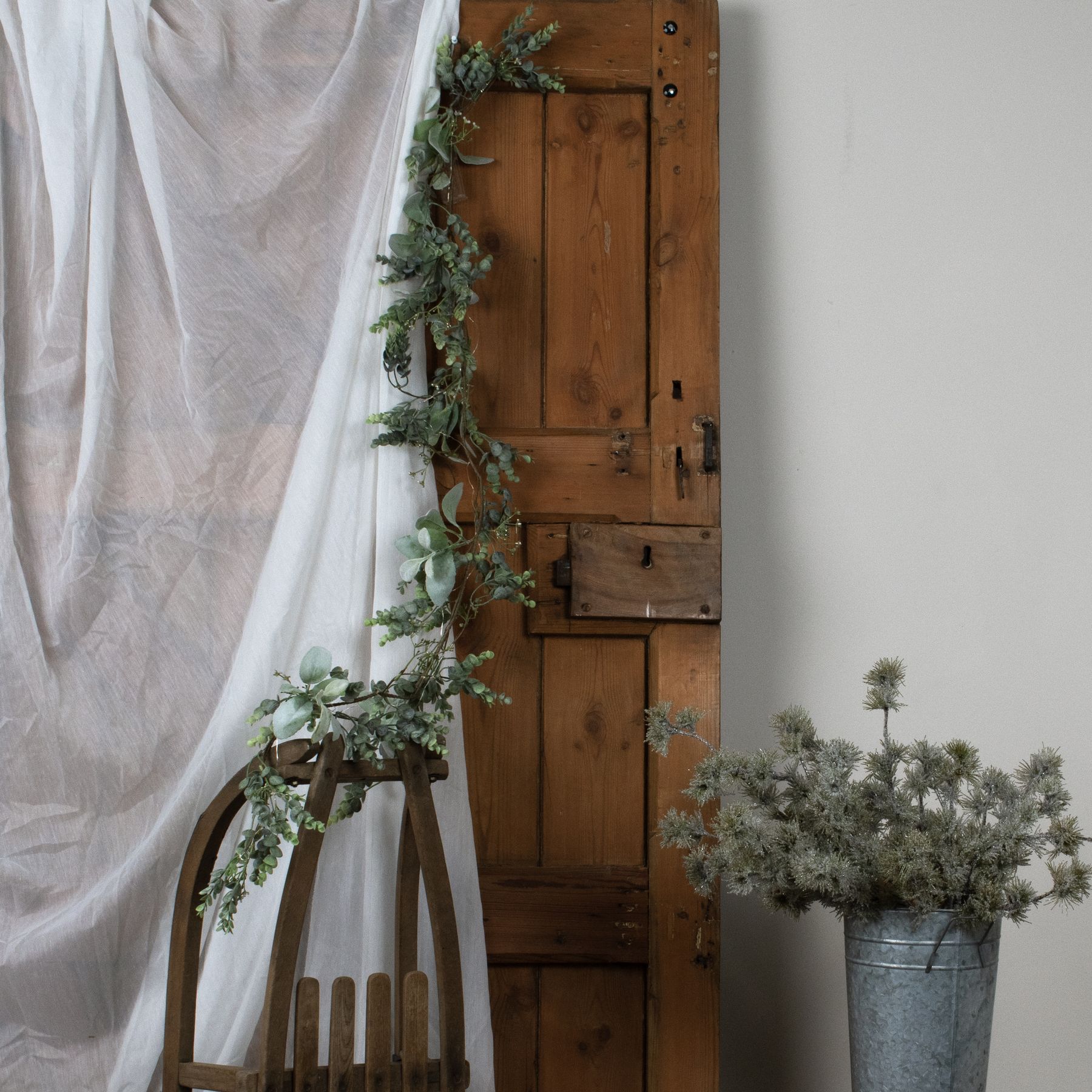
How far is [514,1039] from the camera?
146 centimetres

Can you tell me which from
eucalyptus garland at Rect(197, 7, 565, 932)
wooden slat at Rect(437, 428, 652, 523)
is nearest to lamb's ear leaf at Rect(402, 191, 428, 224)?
eucalyptus garland at Rect(197, 7, 565, 932)

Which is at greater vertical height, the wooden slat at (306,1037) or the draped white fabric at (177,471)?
the draped white fabric at (177,471)

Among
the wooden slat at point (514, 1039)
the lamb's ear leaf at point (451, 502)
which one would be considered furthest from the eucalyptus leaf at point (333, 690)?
the wooden slat at point (514, 1039)

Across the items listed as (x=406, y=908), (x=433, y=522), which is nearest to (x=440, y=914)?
(x=406, y=908)

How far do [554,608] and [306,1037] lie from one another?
0.62 m

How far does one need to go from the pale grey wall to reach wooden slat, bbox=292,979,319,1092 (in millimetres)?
661

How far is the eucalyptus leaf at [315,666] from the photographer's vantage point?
1.23 meters

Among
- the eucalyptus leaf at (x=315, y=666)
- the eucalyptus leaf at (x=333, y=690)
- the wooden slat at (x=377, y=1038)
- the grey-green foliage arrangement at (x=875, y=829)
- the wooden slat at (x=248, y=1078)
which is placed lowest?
the wooden slat at (x=248, y=1078)

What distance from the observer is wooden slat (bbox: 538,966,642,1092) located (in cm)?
145

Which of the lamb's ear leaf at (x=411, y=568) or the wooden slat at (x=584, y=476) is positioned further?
the wooden slat at (x=584, y=476)

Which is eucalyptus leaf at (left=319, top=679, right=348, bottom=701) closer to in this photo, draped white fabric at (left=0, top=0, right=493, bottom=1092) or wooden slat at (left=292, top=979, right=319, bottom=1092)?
draped white fabric at (left=0, top=0, right=493, bottom=1092)

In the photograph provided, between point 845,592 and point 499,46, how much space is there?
907 millimetres

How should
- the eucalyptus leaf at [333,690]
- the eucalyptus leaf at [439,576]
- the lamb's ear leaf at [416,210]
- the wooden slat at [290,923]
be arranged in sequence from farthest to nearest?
the lamb's ear leaf at [416,210]
the eucalyptus leaf at [439,576]
the eucalyptus leaf at [333,690]
the wooden slat at [290,923]

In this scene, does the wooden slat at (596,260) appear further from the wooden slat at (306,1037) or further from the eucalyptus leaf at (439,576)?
the wooden slat at (306,1037)
